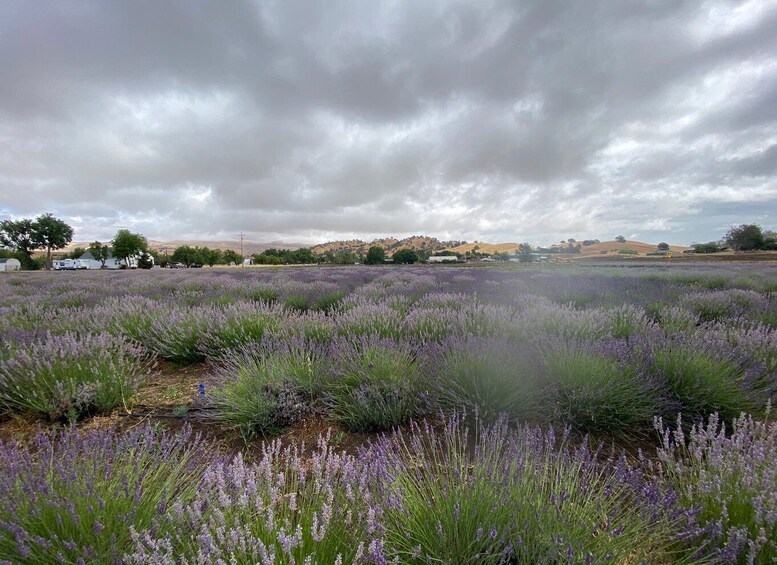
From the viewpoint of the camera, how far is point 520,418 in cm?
262

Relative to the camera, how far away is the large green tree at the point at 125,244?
71.4m

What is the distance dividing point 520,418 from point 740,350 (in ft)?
8.13

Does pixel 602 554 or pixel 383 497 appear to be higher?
pixel 383 497

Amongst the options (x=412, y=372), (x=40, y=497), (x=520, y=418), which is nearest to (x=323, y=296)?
(x=412, y=372)

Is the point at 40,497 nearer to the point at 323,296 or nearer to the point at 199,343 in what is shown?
the point at 199,343

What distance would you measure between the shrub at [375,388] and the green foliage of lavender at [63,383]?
6.48 feet

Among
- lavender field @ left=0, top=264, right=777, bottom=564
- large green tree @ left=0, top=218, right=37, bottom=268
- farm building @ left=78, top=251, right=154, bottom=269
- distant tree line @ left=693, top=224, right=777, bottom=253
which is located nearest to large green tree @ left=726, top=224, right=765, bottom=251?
distant tree line @ left=693, top=224, right=777, bottom=253

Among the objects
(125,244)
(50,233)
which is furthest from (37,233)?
(125,244)

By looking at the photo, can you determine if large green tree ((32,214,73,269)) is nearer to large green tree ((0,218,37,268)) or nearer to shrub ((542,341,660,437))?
large green tree ((0,218,37,268))

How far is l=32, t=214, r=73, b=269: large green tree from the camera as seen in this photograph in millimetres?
64312

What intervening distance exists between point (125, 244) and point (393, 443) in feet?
295

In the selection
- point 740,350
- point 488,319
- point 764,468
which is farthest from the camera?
point 488,319

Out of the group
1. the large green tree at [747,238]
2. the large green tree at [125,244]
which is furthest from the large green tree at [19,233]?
the large green tree at [747,238]

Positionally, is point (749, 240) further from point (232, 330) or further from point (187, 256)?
point (187, 256)
